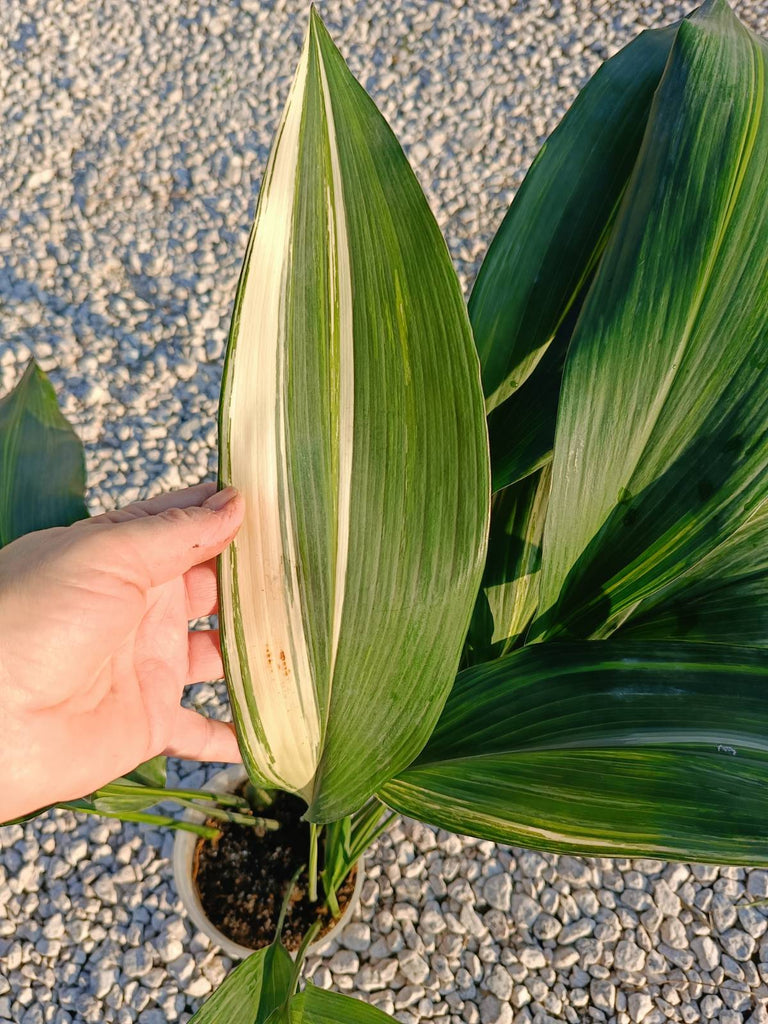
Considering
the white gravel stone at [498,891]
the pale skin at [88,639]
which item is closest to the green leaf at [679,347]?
the pale skin at [88,639]

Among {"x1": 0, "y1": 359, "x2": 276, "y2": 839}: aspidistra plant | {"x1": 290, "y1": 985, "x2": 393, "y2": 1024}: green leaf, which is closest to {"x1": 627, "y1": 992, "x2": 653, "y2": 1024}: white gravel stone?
{"x1": 290, "y1": 985, "x2": 393, "y2": 1024}: green leaf

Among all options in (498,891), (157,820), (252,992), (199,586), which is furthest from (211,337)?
(252,992)

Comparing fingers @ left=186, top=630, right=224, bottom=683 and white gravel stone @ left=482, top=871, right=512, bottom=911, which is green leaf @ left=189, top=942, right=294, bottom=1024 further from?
white gravel stone @ left=482, top=871, right=512, bottom=911

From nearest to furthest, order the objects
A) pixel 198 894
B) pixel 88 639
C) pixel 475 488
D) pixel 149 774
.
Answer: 1. pixel 475 488
2. pixel 88 639
3. pixel 149 774
4. pixel 198 894

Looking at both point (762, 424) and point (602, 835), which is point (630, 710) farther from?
point (762, 424)

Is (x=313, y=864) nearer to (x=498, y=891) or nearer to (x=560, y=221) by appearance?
(x=498, y=891)

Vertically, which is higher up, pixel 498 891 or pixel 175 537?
pixel 175 537
